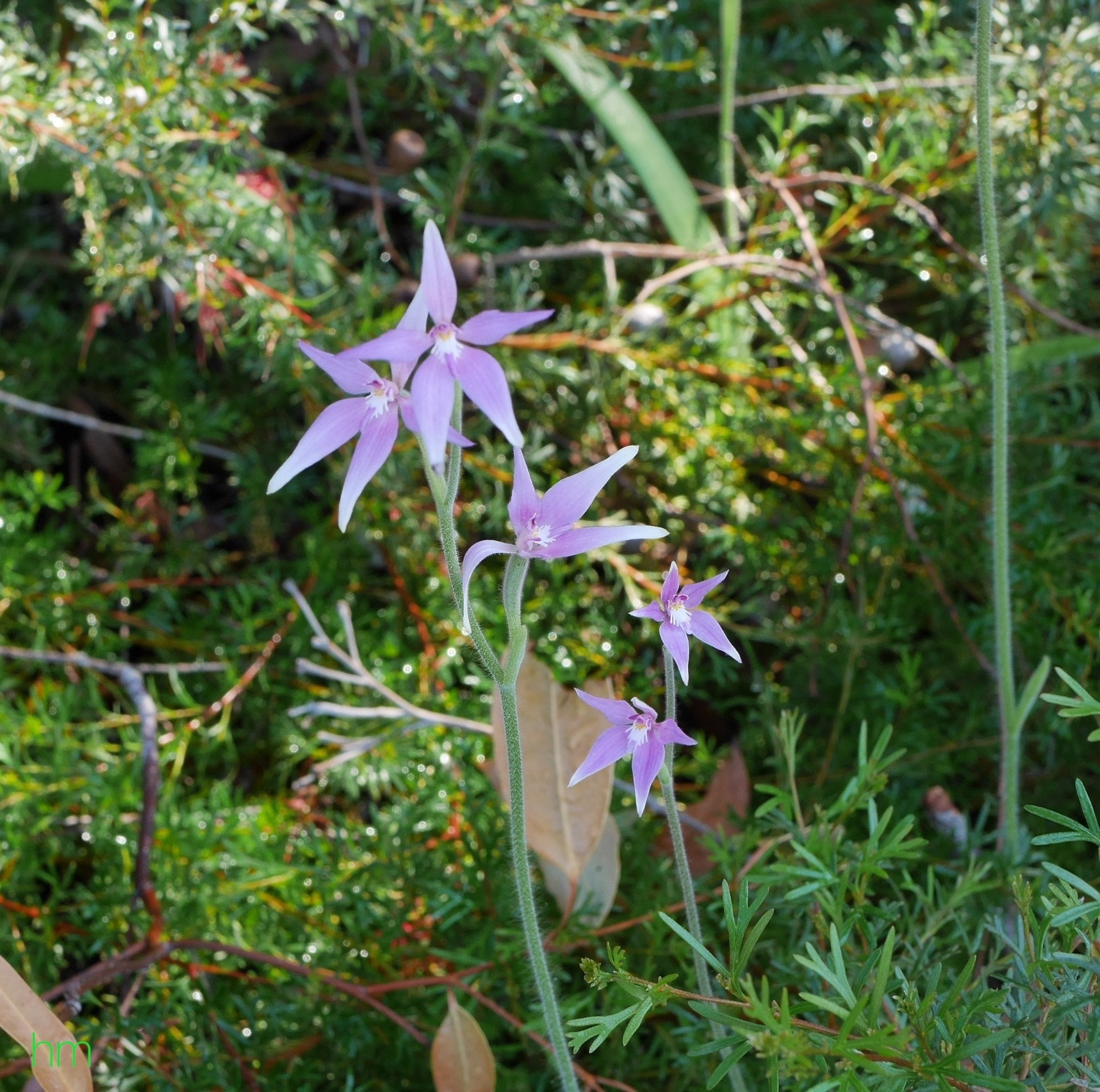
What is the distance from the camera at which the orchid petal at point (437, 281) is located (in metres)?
0.55

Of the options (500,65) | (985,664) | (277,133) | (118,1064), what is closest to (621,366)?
(500,65)

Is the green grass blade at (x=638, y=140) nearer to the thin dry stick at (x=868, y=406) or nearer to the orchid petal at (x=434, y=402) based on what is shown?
the thin dry stick at (x=868, y=406)

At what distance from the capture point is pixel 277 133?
163 cm

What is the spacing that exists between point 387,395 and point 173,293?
3.08ft

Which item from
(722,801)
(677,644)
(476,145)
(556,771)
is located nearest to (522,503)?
(677,644)

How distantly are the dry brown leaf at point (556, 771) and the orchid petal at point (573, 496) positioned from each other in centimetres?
38

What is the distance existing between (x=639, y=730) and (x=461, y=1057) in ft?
1.20

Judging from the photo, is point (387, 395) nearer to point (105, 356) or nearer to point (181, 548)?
point (181, 548)

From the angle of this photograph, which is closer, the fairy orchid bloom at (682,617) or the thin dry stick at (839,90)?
the fairy orchid bloom at (682,617)

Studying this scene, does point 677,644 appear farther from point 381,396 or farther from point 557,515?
point 381,396

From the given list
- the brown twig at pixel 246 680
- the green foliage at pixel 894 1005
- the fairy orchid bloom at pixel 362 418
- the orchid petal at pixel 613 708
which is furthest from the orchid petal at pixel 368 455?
the brown twig at pixel 246 680

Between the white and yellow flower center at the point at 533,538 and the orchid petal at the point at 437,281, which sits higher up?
the orchid petal at the point at 437,281

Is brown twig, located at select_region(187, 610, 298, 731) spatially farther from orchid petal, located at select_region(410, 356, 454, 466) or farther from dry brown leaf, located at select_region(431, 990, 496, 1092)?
orchid petal, located at select_region(410, 356, 454, 466)

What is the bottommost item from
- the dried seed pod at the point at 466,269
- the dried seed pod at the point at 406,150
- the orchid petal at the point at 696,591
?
the orchid petal at the point at 696,591
